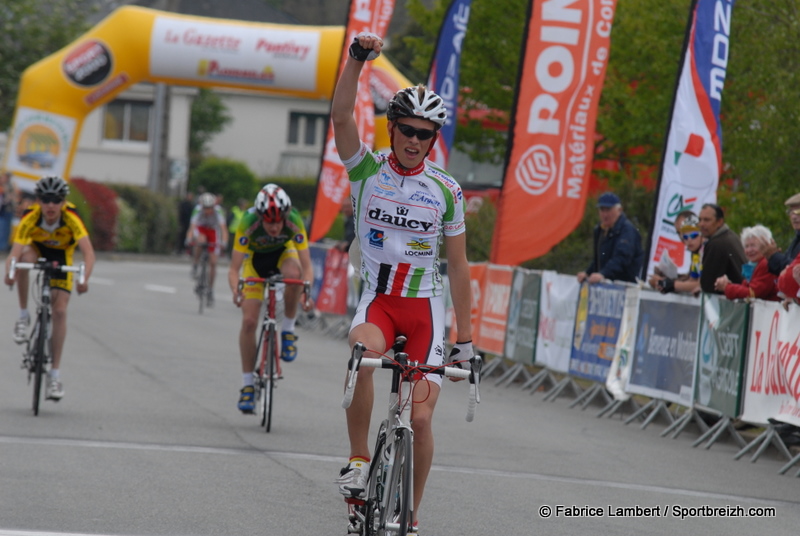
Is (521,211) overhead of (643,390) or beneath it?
overhead

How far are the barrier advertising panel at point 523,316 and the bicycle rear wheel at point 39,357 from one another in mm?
6269

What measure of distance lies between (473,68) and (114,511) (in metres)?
23.0

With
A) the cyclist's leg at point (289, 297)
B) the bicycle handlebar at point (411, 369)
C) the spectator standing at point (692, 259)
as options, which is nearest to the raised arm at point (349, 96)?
the bicycle handlebar at point (411, 369)

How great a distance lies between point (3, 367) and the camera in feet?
45.0

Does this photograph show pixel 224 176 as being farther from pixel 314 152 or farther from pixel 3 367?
pixel 3 367

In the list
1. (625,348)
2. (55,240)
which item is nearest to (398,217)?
(55,240)

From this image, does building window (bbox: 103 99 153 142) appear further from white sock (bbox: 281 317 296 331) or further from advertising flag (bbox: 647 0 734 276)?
white sock (bbox: 281 317 296 331)

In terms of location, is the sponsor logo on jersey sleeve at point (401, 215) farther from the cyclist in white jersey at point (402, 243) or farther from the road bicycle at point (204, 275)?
the road bicycle at point (204, 275)

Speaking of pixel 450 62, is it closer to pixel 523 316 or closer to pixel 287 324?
pixel 523 316

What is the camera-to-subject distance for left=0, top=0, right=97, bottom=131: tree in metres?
44.3

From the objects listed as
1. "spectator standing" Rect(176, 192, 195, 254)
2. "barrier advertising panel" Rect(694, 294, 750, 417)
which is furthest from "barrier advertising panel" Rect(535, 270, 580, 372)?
"spectator standing" Rect(176, 192, 195, 254)

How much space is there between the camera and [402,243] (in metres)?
6.04

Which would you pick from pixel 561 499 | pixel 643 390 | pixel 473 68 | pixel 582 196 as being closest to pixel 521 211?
pixel 582 196

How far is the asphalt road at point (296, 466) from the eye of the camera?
23.3ft
